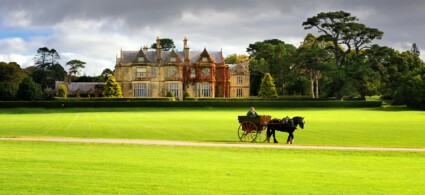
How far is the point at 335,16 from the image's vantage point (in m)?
83.4

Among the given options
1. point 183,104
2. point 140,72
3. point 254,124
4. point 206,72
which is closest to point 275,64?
point 206,72

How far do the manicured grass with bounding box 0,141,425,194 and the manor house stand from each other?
73385 mm

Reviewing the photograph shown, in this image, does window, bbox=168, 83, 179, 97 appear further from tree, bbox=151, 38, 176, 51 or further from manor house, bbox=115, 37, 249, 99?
tree, bbox=151, 38, 176, 51

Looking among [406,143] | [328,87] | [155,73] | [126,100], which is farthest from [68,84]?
[406,143]

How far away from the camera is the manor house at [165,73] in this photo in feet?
301

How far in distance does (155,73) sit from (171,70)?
2769mm

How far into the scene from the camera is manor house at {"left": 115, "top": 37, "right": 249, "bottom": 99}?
9188 cm

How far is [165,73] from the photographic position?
92.4m

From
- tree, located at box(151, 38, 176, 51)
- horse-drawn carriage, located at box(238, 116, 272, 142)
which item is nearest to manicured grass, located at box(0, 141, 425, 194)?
horse-drawn carriage, located at box(238, 116, 272, 142)

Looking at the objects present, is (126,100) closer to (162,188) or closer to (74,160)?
(74,160)

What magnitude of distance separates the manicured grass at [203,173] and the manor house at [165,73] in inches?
2889

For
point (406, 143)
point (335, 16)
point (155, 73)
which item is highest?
point (335, 16)

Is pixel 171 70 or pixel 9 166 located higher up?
pixel 171 70

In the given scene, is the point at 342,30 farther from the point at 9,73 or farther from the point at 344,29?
the point at 9,73
